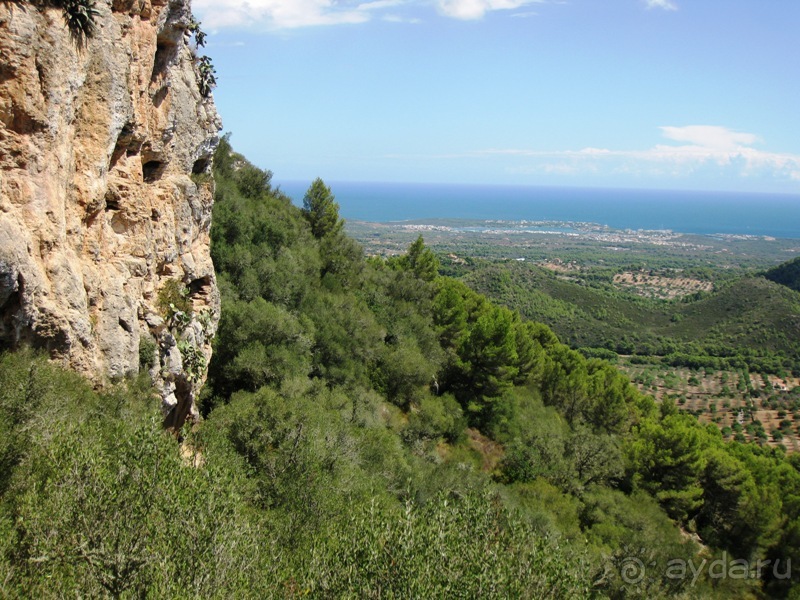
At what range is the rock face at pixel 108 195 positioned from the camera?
983 centimetres

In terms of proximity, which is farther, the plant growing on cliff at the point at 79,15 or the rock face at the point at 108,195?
the plant growing on cliff at the point at 79,15

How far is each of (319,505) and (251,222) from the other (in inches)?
689

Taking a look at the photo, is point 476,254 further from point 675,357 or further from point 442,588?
point 442,588

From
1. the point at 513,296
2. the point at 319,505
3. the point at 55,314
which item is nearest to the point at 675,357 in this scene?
the point at 513,296

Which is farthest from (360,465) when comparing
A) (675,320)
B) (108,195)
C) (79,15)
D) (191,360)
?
(675,320)

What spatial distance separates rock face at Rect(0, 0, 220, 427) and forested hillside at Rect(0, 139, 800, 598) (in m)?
1.18

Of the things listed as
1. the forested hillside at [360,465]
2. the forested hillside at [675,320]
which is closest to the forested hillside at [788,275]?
the forested hillside at [675,320]

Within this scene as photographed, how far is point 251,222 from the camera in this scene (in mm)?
27578

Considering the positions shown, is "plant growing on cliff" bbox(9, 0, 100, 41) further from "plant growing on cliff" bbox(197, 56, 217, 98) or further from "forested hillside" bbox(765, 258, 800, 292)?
"forested hillside" bbox(765, 258, 800, 292)

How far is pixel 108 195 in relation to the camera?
1375 cm

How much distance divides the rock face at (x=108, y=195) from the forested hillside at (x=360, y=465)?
1.18 metres

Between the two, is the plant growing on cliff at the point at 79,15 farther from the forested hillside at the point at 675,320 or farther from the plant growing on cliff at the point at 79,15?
the forested hillside at the point at 675,320

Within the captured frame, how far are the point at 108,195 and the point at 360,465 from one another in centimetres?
1260

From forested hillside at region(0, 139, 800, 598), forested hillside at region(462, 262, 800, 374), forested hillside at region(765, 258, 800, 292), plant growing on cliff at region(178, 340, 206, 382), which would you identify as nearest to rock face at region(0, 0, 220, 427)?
plant growing on cliff at region(178, 340, 206, 382)
